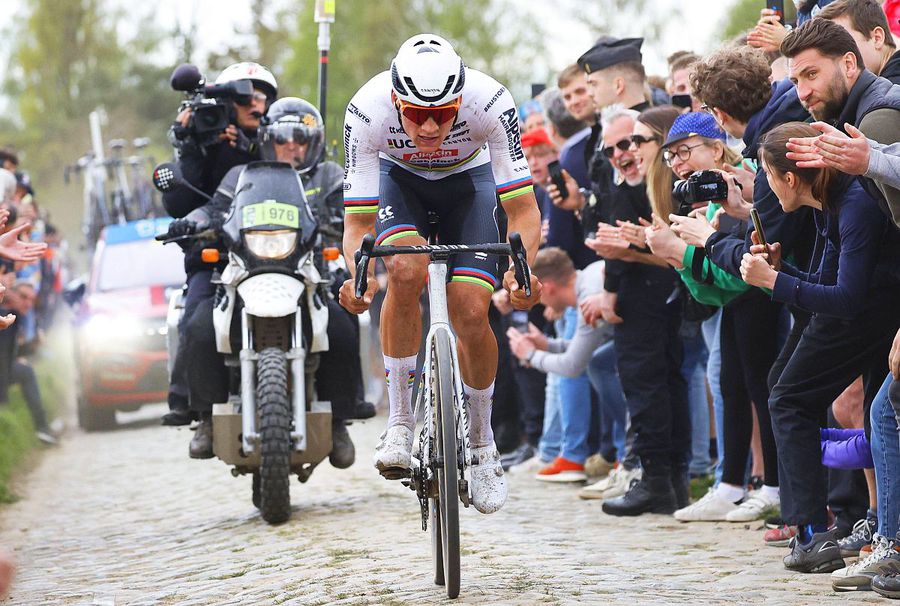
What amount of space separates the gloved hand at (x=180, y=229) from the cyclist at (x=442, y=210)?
2424 mm

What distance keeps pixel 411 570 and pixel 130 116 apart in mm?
58545

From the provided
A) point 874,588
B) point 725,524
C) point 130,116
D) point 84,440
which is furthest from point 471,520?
point 130,116

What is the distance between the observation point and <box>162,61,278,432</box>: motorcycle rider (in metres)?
9.45

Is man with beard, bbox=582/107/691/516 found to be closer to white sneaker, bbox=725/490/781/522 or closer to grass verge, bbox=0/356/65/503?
white sneaker, bbox=725/490/781/522

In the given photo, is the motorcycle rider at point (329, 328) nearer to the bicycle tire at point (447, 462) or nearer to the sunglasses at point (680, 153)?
the sunglasses at point (680, 153)

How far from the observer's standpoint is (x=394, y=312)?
6805mm

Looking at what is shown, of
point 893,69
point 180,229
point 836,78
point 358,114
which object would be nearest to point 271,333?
point 180,229

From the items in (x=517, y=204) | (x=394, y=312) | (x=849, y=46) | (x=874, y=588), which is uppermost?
(x=849, y=46)

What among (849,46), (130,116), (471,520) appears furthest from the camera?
(130,116)

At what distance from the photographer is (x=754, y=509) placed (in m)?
8.44

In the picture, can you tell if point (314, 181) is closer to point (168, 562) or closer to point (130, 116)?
point (168, 562)

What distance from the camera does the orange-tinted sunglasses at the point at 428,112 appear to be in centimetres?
636

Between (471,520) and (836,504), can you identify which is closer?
(836,504)

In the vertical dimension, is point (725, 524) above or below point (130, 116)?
below
